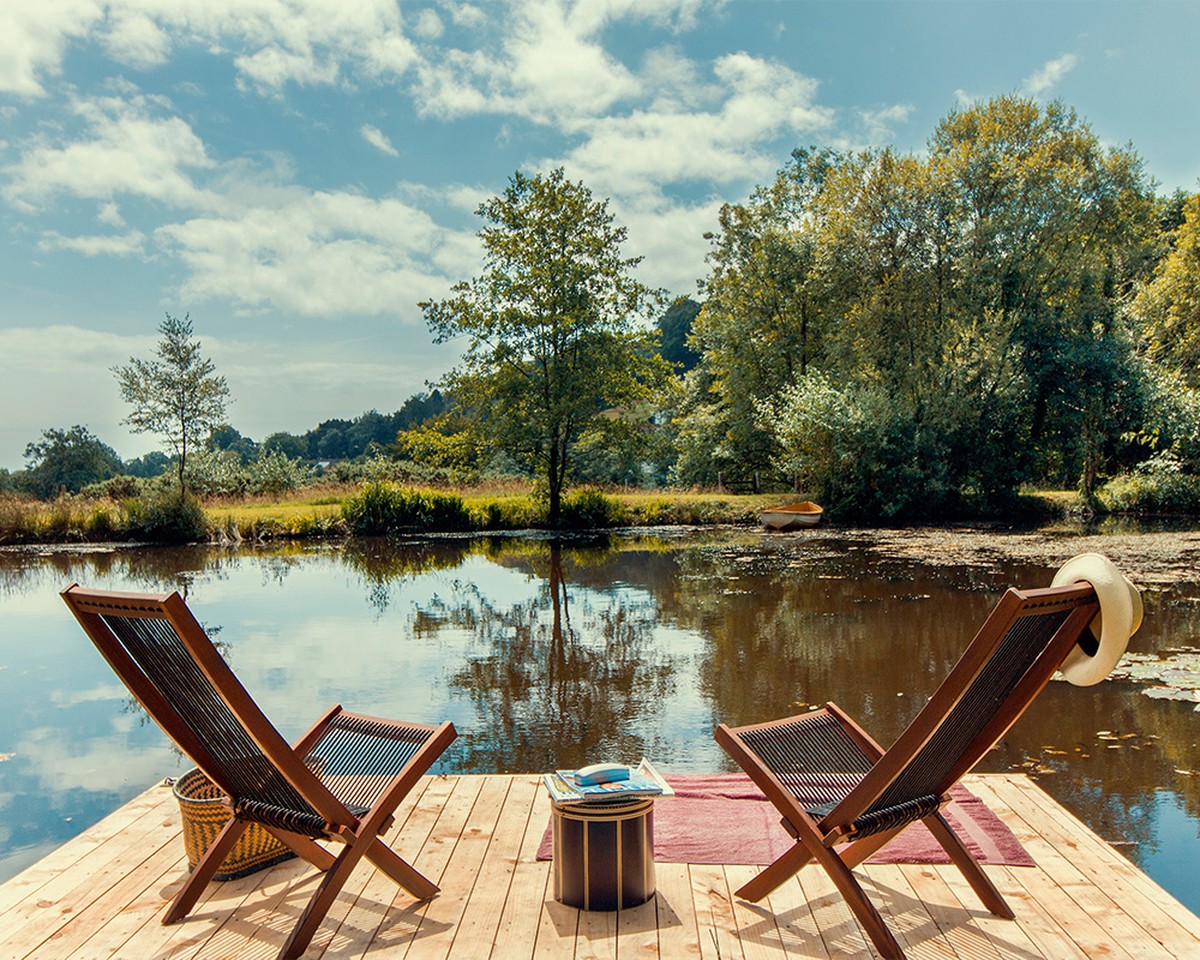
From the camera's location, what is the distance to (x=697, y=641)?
880 cm

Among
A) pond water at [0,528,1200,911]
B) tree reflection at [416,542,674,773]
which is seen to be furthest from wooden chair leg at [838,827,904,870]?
tree reflection at [416,542,674,773]

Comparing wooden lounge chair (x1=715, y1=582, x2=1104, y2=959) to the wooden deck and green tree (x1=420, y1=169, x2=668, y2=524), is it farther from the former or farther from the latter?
green tree (x1=420, y1=169, x2=668, y2=524)

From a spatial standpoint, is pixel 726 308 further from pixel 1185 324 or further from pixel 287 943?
pixel 287 943

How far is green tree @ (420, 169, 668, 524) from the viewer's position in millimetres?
22531

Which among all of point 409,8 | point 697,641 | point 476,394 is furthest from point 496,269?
point 697,641

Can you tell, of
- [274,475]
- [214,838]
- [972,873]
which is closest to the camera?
[972,873]

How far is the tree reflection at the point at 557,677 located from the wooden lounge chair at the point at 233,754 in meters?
2.35

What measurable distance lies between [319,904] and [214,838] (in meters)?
0.78

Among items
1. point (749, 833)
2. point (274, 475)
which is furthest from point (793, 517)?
point (749, 833)

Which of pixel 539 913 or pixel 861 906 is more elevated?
pixel 861 906

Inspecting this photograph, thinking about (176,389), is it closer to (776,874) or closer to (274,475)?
(274,475)

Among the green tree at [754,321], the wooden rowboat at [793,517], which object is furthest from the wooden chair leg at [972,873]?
the green tree at [754,321]

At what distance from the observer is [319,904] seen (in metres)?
2.69

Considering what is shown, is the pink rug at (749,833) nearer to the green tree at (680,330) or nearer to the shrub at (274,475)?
the shrub at (274,475)
